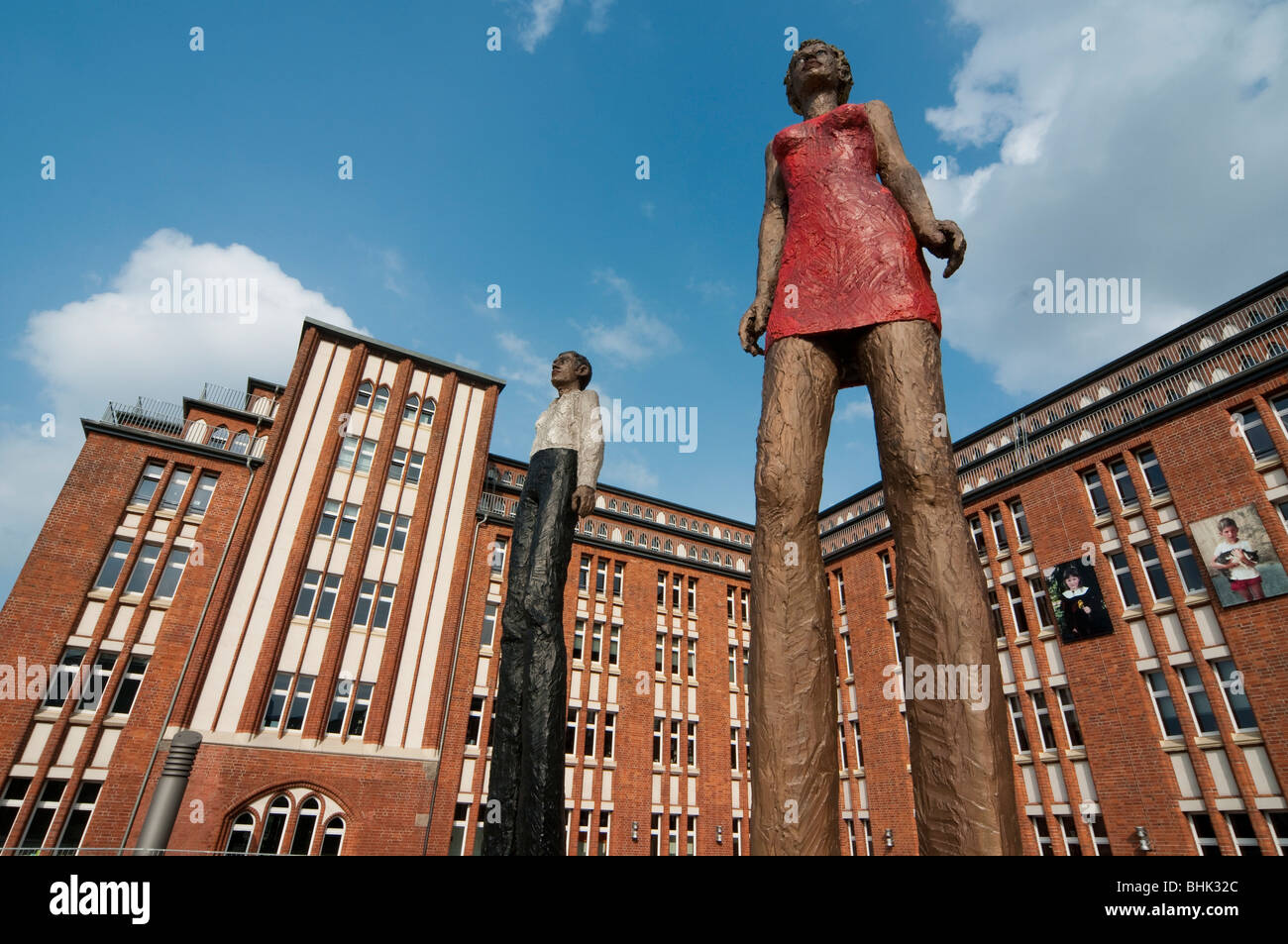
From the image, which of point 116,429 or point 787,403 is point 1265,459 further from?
point 116,429

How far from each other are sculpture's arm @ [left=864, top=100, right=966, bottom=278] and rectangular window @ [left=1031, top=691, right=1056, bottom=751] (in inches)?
828

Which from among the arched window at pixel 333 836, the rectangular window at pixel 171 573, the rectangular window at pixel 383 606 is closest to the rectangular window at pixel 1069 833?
the arched window at pixel 333 836

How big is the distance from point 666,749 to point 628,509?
1043 cm

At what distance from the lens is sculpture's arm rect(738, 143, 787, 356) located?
11.6 feet

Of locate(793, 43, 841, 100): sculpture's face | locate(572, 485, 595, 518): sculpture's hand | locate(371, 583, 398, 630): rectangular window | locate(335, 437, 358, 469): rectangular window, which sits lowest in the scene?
locate(572, 485, 595, 518): sculpture's hand

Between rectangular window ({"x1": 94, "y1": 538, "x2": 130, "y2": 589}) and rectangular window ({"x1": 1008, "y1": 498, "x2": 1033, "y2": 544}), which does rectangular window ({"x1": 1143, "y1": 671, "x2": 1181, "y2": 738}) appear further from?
rectangular window ({"x1": 94, "y1": 538, "x2": 130, "y2": 589})

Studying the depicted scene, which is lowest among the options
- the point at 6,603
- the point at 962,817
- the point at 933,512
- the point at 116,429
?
the point at 962,817

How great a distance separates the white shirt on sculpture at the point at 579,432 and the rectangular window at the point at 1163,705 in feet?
63.0

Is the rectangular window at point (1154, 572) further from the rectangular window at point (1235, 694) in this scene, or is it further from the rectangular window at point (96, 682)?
the rectangular window at point (96, 682)

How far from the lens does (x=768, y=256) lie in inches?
147

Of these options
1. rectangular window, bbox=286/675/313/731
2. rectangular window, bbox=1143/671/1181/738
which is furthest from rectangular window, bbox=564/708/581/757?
rectangular window, bbox=1143/671/1181/738

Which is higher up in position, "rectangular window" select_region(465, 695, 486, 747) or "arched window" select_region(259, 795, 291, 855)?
"rectangular window" select_region(465, 695, 486, 747)
